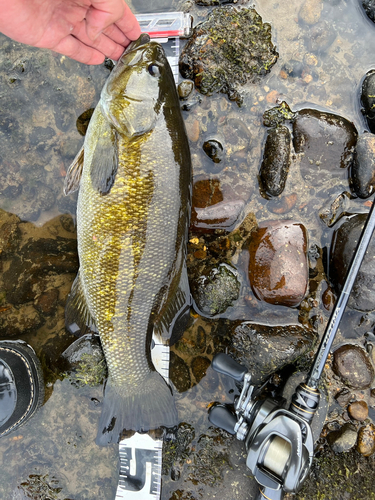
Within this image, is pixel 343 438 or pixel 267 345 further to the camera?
pixel 343 438

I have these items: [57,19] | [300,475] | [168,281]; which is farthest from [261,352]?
[57,19]

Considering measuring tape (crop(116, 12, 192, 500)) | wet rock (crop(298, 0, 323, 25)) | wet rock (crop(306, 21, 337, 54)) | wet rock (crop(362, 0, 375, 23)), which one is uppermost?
wet rock (crop(362, 0, 375, 23))

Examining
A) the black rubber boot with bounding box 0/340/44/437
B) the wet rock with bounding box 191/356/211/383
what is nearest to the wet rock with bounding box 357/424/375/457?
the wet rock with bounding box 191/356/211/383

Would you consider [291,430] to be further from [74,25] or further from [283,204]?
[74,25]

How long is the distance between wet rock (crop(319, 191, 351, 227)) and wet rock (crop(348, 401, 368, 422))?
5.62 ft

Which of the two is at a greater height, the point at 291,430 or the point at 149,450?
the point at 291,430

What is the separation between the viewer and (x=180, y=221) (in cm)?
230

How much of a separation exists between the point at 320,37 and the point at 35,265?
3.44 meters

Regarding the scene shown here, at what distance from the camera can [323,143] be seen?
276cm

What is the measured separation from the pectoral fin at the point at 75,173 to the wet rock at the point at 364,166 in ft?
8.00

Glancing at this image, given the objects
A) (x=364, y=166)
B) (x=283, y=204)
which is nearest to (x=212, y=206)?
(x=283, y=204)

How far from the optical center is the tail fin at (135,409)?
2422mm

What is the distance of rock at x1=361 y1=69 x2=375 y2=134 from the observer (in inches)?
108

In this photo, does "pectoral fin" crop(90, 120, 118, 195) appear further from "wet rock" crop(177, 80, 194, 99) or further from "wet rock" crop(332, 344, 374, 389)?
"wet rock" crop(332, 344, 374, 389)
